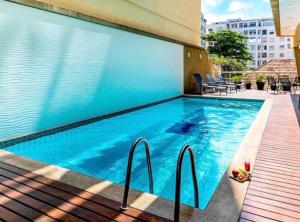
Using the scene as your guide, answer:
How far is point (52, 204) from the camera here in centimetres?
236

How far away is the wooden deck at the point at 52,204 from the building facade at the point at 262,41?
7266 cm

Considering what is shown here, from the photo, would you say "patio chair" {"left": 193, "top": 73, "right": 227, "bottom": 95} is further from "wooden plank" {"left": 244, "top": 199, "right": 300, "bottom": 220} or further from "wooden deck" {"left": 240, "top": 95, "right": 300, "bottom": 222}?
"wooden plank" {"left": 244, "top": 199, "right": 300, "bottom": 220}

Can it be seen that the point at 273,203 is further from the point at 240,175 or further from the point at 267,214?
the point at 240,175

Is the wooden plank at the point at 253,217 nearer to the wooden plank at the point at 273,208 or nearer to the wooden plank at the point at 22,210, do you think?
the wooden plank at the point at 273,208

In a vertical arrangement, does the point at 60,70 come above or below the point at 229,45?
below

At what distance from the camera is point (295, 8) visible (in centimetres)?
848

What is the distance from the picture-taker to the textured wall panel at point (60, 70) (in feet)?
16.1

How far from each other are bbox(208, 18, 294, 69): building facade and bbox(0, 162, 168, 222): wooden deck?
72662mm

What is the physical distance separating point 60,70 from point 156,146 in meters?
2.75

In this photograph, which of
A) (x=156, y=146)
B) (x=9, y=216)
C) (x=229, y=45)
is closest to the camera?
(x=9, y=216)

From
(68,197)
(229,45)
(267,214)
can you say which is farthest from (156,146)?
(229,45)

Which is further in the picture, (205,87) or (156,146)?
(205,87)

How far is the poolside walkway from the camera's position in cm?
227

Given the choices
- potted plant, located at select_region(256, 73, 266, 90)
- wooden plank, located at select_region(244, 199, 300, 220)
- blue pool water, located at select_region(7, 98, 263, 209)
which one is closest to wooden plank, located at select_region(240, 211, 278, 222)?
wooden plank, located at select_region(244, 199, 300, 220)
